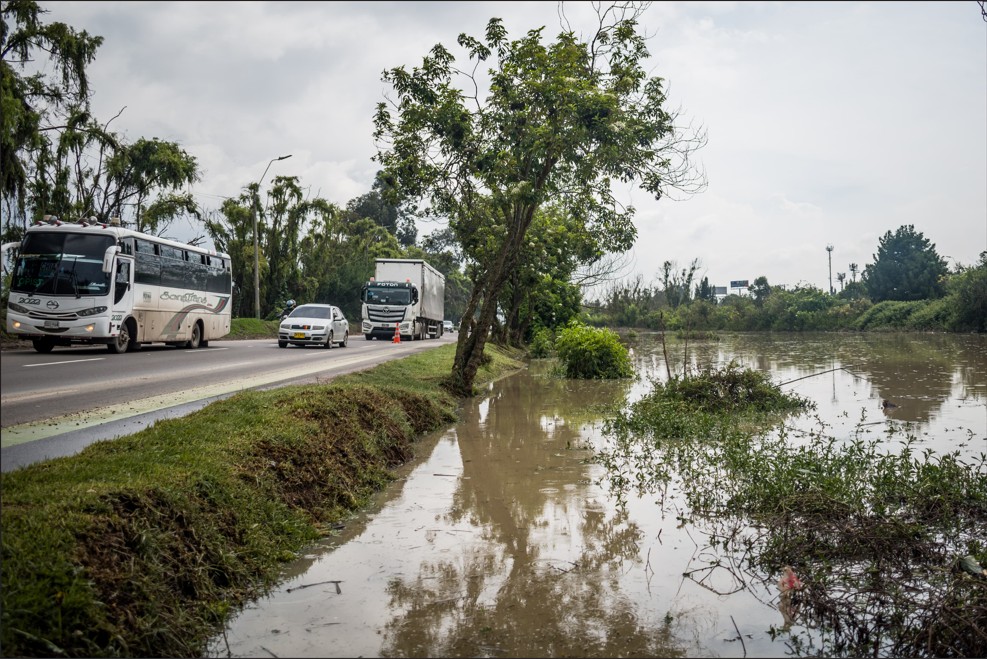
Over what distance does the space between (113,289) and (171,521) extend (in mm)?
13166

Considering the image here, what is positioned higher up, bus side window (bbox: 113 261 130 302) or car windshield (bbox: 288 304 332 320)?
bus side window (bbox: 113 261 130 302)

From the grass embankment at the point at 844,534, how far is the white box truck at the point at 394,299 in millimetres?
28264

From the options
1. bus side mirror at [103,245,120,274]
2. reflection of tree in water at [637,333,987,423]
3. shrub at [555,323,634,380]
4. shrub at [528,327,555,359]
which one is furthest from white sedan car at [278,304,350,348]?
reflection of tree in water at [637,333,987,423]

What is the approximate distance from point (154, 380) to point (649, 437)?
28.0 feet

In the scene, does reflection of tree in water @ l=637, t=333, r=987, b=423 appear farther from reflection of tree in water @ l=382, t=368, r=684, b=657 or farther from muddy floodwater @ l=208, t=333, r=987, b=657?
reflection of tree in water @ l=382, t=368, r=684, b=657

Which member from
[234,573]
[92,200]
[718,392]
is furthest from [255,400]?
[92,200]

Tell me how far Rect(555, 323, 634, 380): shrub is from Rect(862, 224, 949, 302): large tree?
46477 millimetres

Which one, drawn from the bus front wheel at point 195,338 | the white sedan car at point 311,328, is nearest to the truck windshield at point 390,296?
the white sedan car at point 311,328

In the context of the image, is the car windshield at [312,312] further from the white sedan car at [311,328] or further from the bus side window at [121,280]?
the bus side window at [121,280]

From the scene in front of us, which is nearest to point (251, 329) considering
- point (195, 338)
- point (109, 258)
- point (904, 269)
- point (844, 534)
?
point (195, 338)

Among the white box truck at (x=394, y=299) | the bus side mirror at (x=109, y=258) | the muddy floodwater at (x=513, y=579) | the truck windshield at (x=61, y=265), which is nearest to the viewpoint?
the muddy floodwater at (x=513, y=579)

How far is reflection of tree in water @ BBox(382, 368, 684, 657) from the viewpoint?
4184 millimetres

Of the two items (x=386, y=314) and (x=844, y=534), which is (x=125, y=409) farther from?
(x=386, y=314)

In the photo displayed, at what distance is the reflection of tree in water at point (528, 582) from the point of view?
418cm
